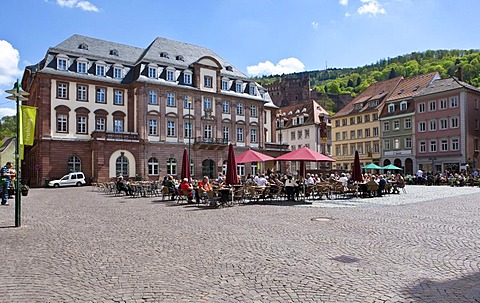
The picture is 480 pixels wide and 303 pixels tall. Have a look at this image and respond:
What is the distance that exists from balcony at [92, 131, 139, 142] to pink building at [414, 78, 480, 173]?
37277 mm

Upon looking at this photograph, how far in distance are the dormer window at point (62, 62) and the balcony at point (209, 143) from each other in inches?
649

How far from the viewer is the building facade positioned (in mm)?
43156

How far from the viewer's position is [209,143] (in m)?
50.8

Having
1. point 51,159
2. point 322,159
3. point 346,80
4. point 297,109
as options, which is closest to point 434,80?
point 297,109

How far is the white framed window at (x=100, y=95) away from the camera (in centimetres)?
4606

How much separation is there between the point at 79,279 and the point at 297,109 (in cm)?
7651

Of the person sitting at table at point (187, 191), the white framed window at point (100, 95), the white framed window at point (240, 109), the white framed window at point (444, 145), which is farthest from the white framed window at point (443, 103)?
the person sitting at table at point (187, 191)

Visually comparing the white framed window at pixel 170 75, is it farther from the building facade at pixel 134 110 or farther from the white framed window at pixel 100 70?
the white framed window at pixel 100 70

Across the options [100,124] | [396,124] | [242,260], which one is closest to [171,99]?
[100,124]

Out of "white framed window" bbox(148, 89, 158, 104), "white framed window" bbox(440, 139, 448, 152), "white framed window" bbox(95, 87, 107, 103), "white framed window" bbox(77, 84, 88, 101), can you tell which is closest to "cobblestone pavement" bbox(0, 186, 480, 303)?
"white framed window" bbox(77, 84, 88, 101)

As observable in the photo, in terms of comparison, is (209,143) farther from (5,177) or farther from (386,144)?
(5,177)

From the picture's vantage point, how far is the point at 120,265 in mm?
7176

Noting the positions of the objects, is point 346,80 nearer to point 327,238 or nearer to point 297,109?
point 297,109

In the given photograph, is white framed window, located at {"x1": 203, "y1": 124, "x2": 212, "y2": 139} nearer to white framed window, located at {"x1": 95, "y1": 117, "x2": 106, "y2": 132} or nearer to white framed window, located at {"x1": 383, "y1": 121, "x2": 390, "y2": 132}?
white framed window, located at {"x1": 95, "y1": 117, "x2": 106, "y2": 132}
